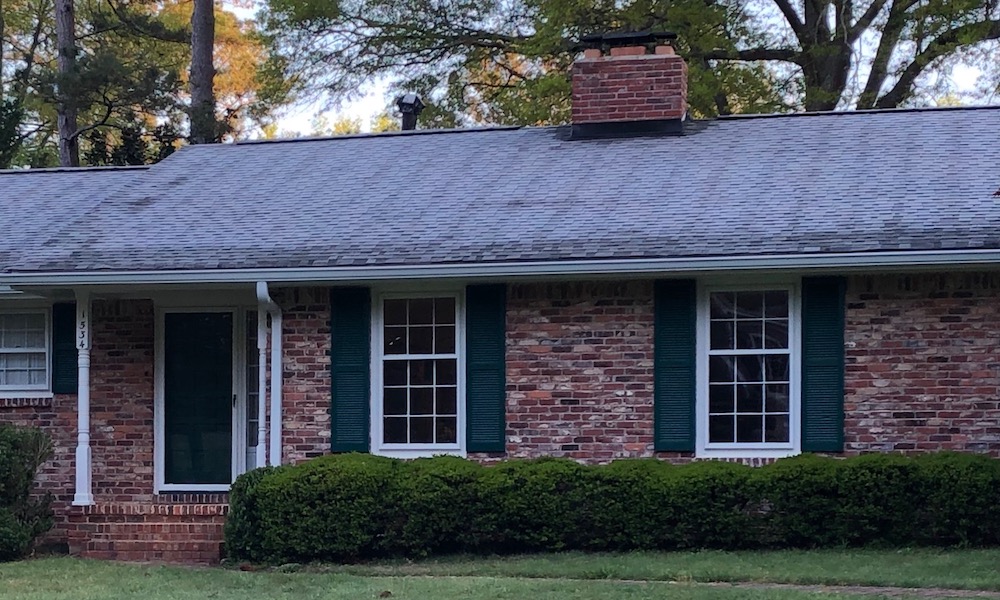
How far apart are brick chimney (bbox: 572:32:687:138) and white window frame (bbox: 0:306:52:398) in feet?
19.4

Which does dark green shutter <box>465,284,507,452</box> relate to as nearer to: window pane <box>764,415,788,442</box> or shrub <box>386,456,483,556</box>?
shrub <box>386,456,483,556</box>

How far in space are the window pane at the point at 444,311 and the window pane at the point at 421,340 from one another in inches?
4.5

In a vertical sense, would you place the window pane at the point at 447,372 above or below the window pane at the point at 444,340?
below

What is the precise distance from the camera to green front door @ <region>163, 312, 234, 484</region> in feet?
43.5

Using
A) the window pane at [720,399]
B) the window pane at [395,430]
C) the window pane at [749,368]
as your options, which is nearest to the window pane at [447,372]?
the window pane at [395,430]

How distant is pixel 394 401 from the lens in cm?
1220

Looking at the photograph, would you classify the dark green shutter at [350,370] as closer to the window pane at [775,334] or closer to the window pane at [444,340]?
the window pane at [444,340]

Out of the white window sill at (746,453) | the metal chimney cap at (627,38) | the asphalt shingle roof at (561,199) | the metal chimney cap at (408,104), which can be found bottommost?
the white window sill at (746,453)

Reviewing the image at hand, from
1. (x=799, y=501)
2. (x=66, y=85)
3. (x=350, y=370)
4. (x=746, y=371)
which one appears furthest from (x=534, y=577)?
(x=66, y=85)

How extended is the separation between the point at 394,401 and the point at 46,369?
3.62 meters

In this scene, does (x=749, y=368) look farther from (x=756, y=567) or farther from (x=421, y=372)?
(x=421, y=372)

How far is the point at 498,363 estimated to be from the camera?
1189cm

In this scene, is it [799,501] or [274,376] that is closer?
[799,501]

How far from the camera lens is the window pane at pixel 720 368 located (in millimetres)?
11680
